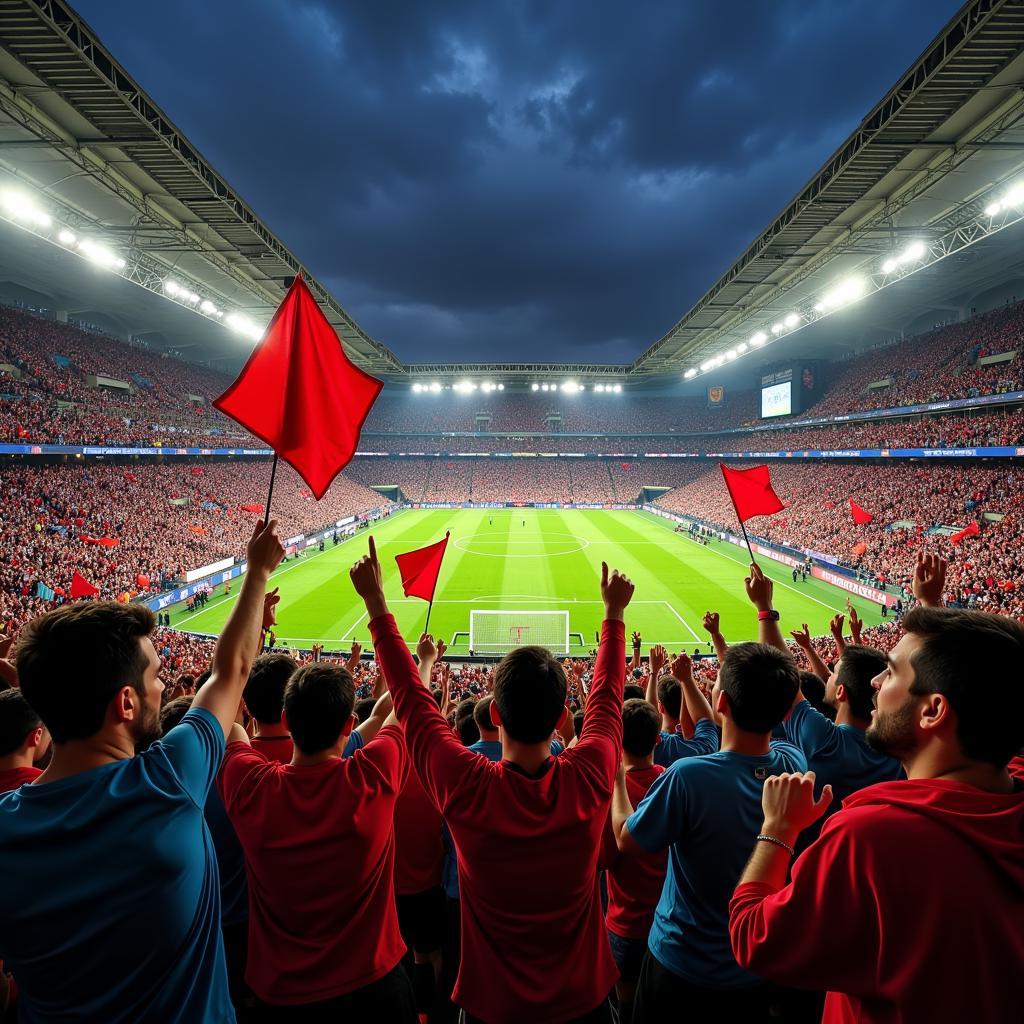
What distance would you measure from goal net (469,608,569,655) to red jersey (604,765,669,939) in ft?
58.9

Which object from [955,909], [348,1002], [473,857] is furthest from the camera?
[348,1002]

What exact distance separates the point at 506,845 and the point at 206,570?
3305 cm

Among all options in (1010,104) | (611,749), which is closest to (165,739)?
(611,749)

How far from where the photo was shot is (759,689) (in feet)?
8.64

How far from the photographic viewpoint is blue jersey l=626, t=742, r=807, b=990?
2.55 m

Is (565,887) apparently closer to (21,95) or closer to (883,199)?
(21,95)

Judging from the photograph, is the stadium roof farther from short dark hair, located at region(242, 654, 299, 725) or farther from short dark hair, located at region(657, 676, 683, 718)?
short dark hair, located at region(657, 676, 683, 718)

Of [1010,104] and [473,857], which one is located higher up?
[1010,104]

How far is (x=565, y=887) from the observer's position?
7.20ft

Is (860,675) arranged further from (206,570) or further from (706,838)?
(206,570)

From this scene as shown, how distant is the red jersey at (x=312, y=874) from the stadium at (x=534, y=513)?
4cm

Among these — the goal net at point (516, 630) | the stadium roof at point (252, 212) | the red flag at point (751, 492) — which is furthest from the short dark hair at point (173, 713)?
the stadium roof at point (252, 212)

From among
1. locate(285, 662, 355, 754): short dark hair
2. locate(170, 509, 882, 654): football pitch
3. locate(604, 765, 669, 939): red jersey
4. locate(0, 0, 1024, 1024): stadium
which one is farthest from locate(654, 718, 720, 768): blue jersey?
locate(170, 509, 882, 654): football pitch

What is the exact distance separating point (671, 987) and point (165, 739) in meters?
2.66
